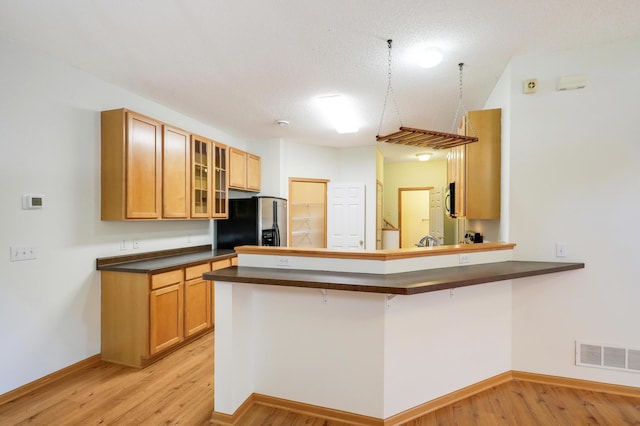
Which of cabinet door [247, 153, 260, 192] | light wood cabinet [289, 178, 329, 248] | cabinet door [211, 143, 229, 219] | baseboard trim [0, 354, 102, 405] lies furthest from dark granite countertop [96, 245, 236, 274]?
light wood cabinet [289, 178, 329, 248]

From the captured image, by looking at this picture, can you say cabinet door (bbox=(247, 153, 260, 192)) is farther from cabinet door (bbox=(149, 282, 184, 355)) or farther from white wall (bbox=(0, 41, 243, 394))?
cabinet door (bbox=(149, 282, 184, 355))

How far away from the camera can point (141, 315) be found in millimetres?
2814

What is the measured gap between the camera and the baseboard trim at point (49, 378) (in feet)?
7.56

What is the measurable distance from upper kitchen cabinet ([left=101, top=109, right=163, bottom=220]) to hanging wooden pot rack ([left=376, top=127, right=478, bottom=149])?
7.49 feet

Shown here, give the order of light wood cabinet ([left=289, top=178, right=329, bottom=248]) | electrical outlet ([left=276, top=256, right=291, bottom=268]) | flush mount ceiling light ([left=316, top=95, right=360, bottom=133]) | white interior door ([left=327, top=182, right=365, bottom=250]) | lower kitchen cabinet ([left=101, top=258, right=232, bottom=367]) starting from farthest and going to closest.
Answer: white interior door ([left=327, top=182, right=365, bottom=250]) → light wood cabinet ([left=289, top=178, right=329, bottom=248]) → flush mount ceiling light ([left=316, top=95, right=360, bottom=133]) → lower kitchen cabinet ([left=101, top=258, right=232, bottom=367]) → electrical outlet ([left=276, top=256, right=291, bottom=268])

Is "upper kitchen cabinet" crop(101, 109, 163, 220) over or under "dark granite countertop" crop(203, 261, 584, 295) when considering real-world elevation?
over

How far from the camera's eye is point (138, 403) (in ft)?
7.50

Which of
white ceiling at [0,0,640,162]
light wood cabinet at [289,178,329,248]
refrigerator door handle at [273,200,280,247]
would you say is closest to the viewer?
white ceiling at [0,0,640,162]

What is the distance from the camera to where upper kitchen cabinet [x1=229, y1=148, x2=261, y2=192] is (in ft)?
14.8

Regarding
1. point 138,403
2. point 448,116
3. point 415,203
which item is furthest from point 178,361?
point 415,203

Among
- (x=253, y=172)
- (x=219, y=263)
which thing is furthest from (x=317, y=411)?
(x=253, y=172)

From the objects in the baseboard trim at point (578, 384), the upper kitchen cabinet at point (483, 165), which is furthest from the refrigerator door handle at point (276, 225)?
the baseboard trim at point (578, 384)

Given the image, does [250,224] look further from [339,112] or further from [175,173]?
[339,112]

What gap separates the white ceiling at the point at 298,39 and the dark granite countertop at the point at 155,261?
5.73ft
